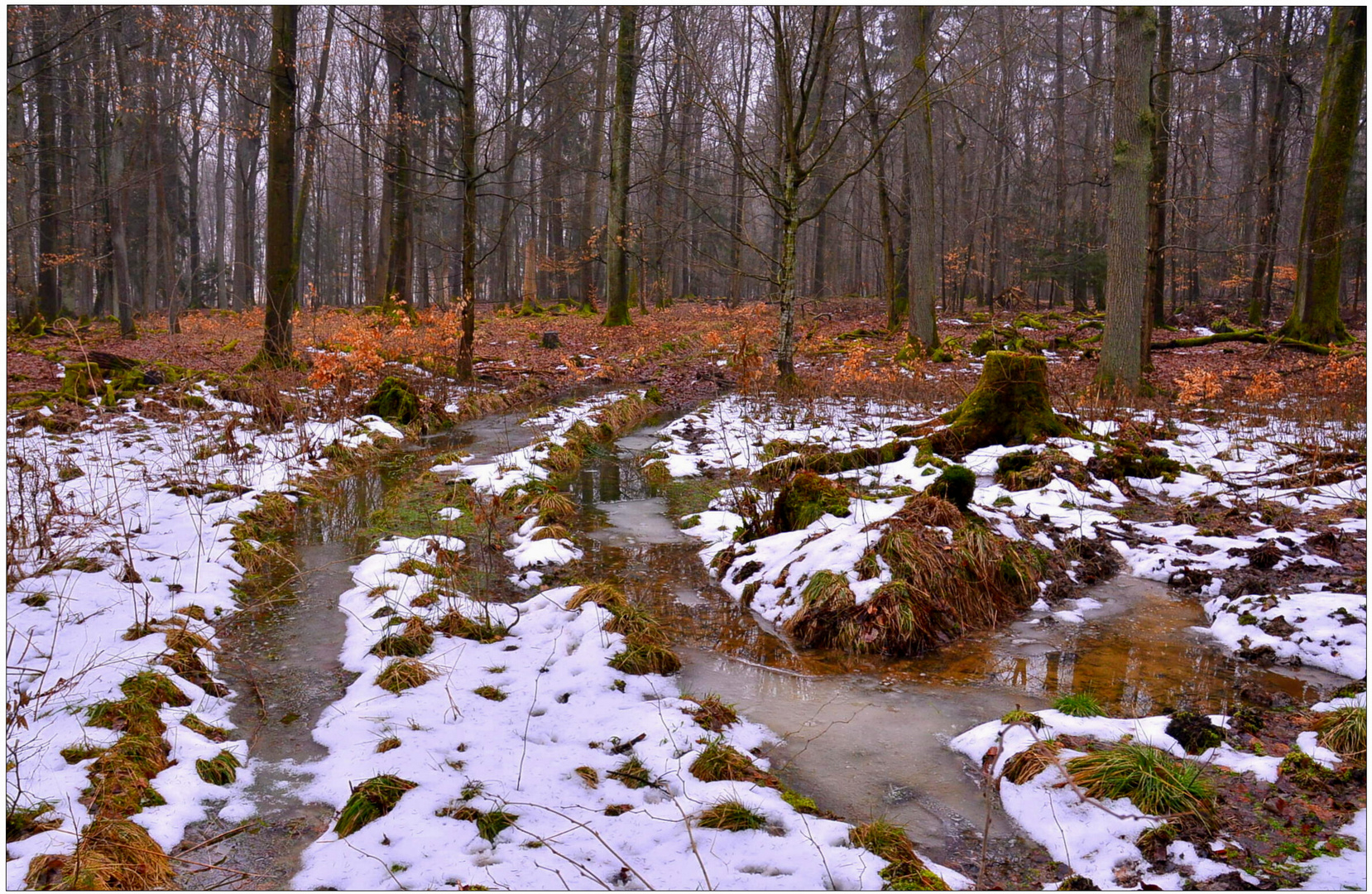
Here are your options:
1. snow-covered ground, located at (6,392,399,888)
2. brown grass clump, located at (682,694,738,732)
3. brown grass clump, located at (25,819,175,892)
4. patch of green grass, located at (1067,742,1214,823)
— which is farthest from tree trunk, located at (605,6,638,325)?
brown grass clump, located at (25,819,175,892)

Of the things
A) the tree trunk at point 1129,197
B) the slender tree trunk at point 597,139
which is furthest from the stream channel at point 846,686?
the slender tree trunk at point 597,139

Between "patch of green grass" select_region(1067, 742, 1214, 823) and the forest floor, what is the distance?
0.02m

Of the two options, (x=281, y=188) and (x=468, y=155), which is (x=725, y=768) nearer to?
(x=468, y=155)

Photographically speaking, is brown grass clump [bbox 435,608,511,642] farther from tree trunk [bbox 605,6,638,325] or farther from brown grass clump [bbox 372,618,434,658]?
tree trunk [bbox 605,6,638,325]

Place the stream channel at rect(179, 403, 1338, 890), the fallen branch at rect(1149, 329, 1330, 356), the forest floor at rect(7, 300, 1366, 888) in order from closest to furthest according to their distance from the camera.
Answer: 1. the forest floor at rect(7, 300, 1366, 888)
2. the stream channel at rect(179, 403, 1338, 890)
3. the fallen branch at rect(1149, 329, 1330, 356)

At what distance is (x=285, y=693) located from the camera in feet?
13.7

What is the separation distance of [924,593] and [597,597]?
215 cm

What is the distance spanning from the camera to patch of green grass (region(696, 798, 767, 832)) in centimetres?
304

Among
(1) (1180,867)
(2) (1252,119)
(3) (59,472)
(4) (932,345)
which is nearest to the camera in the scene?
(1) (1180,867)

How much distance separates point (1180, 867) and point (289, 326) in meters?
12.3

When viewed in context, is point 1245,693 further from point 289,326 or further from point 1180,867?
point 289,326

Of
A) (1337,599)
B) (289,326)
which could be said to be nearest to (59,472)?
(289,326)

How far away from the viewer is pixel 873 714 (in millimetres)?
4062

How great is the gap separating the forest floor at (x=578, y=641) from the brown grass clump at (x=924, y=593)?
0.08 metres
